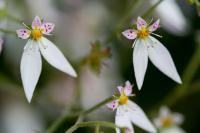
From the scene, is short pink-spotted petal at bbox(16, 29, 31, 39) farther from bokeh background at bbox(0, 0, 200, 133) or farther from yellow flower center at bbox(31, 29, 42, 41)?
bokeh background at bbox(0, 0, 200, 133)

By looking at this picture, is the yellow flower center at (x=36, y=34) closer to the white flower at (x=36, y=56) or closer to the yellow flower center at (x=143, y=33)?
the white flower at (x=36, y=56)

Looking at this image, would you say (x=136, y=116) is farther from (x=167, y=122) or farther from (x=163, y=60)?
(x=167, y=122)

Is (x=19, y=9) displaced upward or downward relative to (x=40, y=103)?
upward

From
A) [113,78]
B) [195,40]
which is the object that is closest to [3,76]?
[113,78]

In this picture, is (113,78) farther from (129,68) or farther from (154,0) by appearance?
(154,0)

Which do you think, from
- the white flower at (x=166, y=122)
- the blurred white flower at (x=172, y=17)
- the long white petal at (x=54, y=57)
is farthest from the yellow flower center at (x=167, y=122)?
the long white petal at (x=54, y=57)

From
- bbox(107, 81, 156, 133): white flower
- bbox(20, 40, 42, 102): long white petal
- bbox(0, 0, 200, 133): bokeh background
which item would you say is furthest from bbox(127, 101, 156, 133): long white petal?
bbox(0, 0, 200, 133): bokeh background
